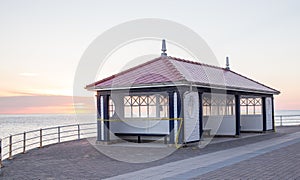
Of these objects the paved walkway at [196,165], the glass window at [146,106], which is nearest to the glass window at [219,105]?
the glass window at [146,106]

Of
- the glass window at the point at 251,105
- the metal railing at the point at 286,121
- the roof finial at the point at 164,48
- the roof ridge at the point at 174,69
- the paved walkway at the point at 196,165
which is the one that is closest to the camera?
the paved walkway at the point at 196,165

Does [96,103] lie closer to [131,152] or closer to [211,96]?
[131,152]

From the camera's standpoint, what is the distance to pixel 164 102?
786 inches

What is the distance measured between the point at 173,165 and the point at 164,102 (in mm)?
7786

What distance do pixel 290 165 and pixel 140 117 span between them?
9675mm

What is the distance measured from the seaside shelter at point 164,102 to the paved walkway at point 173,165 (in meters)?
2.11

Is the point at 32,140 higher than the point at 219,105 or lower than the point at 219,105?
lower

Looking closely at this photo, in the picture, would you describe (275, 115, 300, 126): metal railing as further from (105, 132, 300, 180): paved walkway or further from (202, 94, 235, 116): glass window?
(105, 132, 300, 180): paved walkway

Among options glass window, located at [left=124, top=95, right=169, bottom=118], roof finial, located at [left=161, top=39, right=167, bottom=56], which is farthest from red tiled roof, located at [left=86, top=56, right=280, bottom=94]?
glass window, located at [left=124, top=95, right=169, bottom=118]

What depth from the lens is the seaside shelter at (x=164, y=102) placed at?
17516mm

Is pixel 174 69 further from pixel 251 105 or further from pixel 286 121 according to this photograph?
pixel 286 121

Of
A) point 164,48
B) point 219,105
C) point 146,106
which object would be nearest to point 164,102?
point 146,106

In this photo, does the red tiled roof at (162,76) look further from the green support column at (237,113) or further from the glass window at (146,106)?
the glass window at (146,106)

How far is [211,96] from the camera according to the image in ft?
78.6
